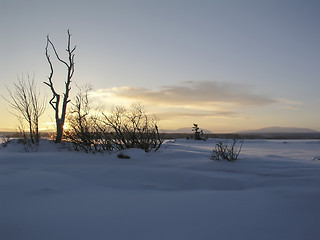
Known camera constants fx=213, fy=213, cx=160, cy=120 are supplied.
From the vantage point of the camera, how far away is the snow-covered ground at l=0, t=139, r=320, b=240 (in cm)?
211

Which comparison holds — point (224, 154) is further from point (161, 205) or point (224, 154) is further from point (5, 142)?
point (5, 142)

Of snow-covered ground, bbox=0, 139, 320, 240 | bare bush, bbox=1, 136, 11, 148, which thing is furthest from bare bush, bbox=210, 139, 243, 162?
bare bush, bbox=1, 136, 11, 148

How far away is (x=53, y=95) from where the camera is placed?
41.3 ft

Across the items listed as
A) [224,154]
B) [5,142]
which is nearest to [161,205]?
[224,154]

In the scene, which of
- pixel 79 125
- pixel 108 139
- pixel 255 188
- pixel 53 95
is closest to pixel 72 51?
pixel 53 95

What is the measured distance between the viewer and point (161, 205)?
9.02 feet

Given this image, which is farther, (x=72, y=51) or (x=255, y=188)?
(x=72, y=51)

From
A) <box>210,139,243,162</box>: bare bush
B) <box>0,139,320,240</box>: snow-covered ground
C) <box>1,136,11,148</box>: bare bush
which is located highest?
<box>1,136,11,148</box>: bare bush

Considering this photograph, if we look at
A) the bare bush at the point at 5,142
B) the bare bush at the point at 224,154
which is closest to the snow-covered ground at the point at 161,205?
the bare bush at the point at 224,154

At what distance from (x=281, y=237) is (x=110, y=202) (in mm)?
2006

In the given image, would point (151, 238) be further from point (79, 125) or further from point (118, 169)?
point (79, 125)

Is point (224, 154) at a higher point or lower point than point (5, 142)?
lower

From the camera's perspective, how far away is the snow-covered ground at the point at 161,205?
6.93 feet

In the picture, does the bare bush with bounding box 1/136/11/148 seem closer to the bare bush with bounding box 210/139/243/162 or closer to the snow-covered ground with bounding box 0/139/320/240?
the snow-covered ground with bounding box 0/139/320/240
